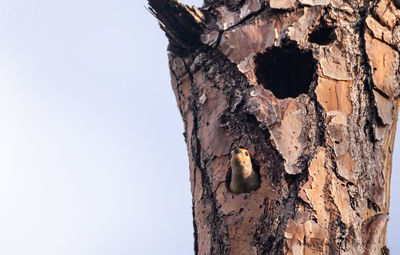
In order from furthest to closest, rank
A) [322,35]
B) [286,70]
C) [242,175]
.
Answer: [286,70] < [322,35] < [242,175]

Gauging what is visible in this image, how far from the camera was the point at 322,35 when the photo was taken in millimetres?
3826

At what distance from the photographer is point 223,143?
3.63 m

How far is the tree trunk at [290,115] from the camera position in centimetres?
325

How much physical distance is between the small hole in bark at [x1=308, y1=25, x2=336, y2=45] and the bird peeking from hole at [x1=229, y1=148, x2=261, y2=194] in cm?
94

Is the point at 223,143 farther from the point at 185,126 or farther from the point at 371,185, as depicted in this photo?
the point at 371,185

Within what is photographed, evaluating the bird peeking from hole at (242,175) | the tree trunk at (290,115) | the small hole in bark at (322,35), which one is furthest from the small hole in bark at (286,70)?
the bird peeking from hole at (242,175)

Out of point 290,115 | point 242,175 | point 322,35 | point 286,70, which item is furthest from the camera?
point 286,70

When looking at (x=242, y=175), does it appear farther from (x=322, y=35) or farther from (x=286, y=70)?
(x=322, y=35)

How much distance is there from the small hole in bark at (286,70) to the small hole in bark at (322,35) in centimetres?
14

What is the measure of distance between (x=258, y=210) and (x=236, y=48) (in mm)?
1130

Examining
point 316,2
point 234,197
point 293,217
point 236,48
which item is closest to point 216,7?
point 236,48

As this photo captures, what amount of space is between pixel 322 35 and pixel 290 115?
0.68 m

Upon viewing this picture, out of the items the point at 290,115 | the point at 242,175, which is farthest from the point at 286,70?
the point at 242,175

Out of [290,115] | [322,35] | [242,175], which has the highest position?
[322,35]
